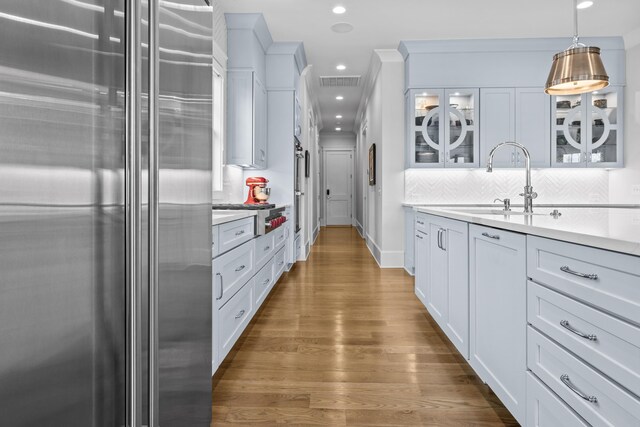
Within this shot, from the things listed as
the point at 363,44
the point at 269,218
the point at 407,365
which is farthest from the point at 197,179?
the point at 363,44

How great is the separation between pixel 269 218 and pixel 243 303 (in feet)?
3.35

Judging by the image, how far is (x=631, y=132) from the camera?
4633 millimetres

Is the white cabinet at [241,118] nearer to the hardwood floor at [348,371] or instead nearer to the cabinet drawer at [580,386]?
the hardwood floor at [348,371]

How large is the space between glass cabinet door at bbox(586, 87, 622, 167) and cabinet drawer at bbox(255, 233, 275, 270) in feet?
13.2

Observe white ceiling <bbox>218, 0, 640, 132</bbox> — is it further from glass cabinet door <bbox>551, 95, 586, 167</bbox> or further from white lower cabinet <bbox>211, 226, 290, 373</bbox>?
white lower cabinet <bbox>211, 226, 290, 373</bbox>

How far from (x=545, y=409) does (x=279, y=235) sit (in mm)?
3014

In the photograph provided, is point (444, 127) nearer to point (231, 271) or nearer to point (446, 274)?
point (446, 274)

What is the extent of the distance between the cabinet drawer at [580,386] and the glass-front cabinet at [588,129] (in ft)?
14.0

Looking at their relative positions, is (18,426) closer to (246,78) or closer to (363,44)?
(246,78)

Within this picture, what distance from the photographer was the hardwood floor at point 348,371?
167cm

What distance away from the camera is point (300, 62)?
529 cm

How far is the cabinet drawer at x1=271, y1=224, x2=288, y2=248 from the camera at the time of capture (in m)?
3.71

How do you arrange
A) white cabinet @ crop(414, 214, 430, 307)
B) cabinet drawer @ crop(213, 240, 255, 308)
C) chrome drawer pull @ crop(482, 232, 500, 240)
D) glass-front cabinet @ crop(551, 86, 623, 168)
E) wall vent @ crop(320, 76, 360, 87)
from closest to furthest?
chrome drawer pull @ crop(482, 232, 500, 240)
cabinet drawer @ crop(213, 240, 255, 308)
white cabinet @ crop(414, 214, 430, 307)
glass-front cabinet @ crop(551, 86, 623, 168)
wall vent @ crop(320, 76, 360, 87)

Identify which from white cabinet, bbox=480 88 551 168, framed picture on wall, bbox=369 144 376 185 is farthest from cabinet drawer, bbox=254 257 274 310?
framed picture on wall, bbox=369 144 376 185
